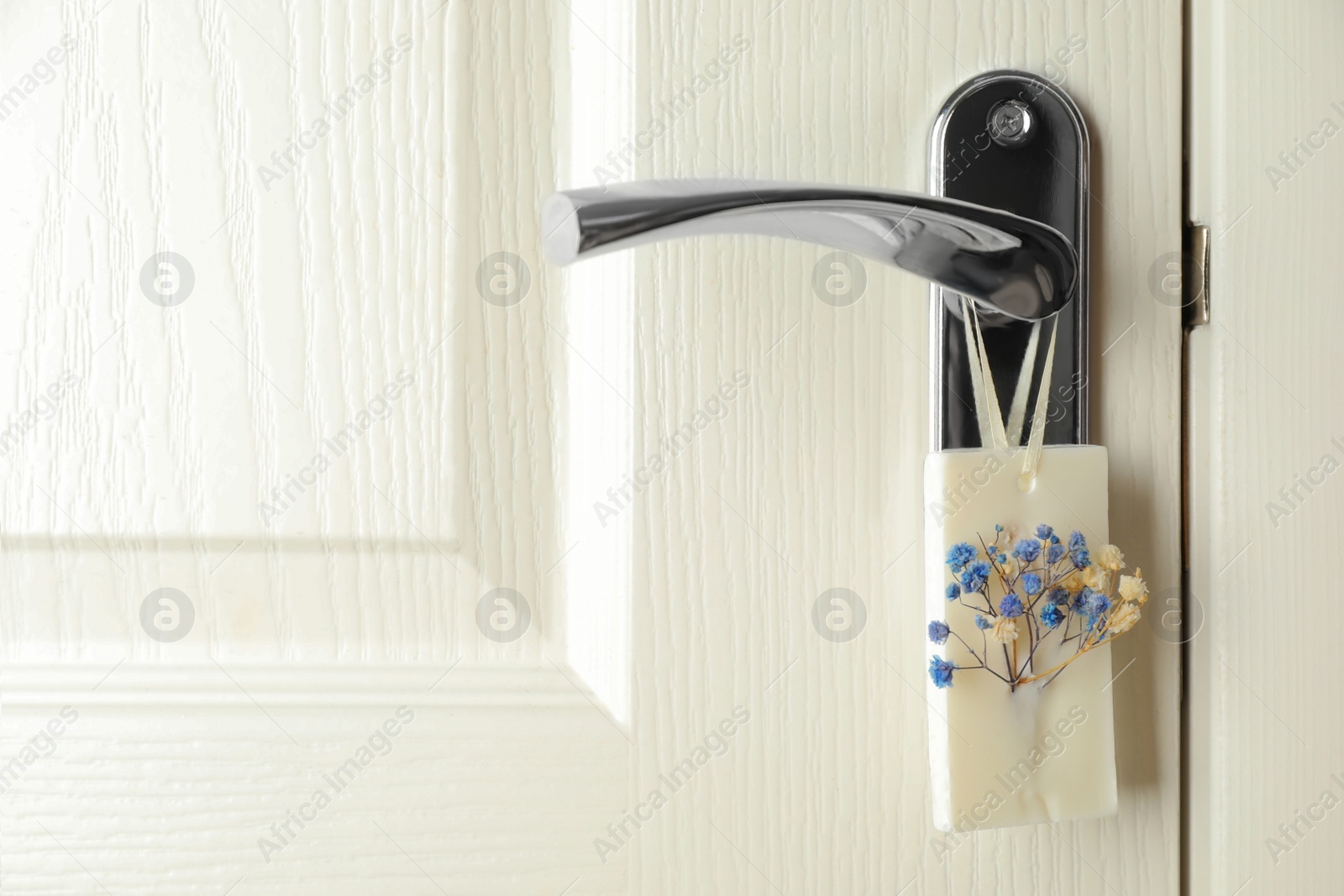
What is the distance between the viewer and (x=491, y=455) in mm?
307

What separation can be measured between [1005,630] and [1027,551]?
3 cm

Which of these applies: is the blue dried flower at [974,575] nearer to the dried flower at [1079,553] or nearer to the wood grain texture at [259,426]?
the dried flower at [1079,553]

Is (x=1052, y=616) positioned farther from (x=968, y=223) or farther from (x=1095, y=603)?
(x=968, y=223)

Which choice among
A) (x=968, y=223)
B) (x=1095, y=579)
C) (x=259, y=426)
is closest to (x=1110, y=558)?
(x=1095, y=579)

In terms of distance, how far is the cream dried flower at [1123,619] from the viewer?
276mm

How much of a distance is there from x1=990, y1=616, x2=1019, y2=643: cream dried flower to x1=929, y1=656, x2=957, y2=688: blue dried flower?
17 millimetres

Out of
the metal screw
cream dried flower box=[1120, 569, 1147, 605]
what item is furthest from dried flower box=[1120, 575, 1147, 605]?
the metal screw

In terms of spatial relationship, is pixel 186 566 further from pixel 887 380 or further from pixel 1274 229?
pixel 1274 229

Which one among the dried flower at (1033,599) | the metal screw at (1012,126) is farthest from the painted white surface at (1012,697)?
the metal screw at (1012,126)

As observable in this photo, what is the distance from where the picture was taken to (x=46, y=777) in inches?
11.7

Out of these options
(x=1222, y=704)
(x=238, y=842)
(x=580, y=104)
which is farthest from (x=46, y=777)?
(x=1222, y=704)

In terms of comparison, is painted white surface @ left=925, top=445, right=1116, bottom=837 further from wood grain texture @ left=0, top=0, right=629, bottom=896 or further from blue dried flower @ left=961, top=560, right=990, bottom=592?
wood grain texture @ left=0, top=0, right=629, bottom=896

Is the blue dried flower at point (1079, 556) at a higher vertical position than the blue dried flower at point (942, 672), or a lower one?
higher

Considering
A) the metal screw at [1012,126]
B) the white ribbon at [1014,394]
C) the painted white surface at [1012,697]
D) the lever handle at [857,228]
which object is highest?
the metal screw at [1012,126]
